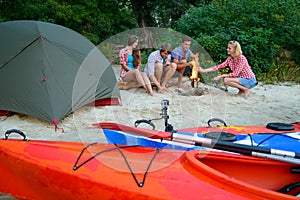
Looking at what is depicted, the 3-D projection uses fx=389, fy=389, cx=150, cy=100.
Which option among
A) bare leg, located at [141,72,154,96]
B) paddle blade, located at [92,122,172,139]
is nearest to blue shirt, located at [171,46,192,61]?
bare leg, located at [141,72,154,96]

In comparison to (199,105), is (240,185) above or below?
below

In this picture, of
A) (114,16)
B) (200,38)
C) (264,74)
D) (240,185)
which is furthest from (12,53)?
(114,16)

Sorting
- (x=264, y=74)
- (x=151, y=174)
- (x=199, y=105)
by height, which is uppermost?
(x=199, y=105)

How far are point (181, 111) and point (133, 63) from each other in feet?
1.79

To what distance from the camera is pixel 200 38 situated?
30.8 feet

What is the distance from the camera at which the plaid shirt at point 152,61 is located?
8.95 ft

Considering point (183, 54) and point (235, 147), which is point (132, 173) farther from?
point (183, 54)

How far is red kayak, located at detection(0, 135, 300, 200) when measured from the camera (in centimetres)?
241

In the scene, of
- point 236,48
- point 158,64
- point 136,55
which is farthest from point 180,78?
point 236,48

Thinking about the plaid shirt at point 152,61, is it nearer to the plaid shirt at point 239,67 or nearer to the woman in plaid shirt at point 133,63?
the woman in plaid shirt at point 133,63

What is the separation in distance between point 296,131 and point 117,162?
5.36ft

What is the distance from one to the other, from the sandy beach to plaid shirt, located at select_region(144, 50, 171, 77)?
0.60 ft

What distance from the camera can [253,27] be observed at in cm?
991

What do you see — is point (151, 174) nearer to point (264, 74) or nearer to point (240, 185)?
point (240, 185)
